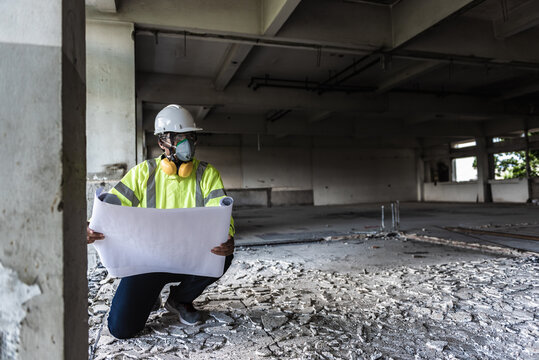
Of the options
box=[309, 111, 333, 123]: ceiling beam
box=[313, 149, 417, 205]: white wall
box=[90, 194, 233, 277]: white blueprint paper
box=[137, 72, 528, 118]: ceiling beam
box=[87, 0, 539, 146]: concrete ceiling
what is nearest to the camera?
box=[90, 194, 233, 277]: white blueprint paper

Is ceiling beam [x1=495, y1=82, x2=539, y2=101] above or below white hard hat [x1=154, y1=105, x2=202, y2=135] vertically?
above

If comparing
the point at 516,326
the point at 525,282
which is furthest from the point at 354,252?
the point at 516,326

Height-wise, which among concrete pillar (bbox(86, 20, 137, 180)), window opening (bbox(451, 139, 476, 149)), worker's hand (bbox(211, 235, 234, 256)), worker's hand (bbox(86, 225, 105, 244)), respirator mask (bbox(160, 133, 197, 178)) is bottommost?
worker's hand (bbox(211, 235, 234, 256))

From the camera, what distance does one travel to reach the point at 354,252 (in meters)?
5.57

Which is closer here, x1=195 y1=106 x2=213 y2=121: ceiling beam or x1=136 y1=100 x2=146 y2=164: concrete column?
x1=136 y1=100 x2=146 y2=164: concrete column

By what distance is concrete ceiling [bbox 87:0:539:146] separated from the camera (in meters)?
5.95

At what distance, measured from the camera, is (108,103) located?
5340 millimetres

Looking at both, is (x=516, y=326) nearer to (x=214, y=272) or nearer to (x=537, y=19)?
(x=214, y=272)

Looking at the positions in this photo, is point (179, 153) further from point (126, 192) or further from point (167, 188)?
point (126, 192)

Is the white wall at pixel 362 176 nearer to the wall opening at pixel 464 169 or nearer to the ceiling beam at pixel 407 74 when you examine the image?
the wall opening at pixel 464 169

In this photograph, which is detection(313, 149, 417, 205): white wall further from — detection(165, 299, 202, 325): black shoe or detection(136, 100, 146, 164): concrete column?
detection(165, 299, 202, 325): black shoe

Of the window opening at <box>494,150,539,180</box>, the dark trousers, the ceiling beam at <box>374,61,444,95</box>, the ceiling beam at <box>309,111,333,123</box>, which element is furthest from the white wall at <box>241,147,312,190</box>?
the dark trousers

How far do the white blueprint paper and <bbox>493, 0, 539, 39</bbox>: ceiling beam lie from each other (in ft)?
22.9

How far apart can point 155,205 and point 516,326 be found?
2.65 meters
